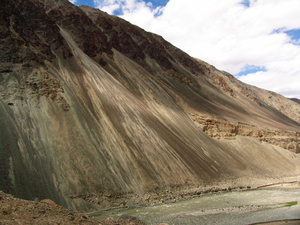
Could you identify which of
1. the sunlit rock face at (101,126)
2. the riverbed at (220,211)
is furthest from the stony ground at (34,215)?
the sunlit rock face at (101,126)

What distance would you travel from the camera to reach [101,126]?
17172mm

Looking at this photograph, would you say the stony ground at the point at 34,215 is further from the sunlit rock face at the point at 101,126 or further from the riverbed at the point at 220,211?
the sunlit rock face at the point at 101,126

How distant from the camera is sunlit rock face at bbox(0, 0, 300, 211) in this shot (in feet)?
41.5

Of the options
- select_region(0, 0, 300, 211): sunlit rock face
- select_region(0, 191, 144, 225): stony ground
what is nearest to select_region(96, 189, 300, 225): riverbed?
select_region(0, 0, 300, 211): sunlit rock face

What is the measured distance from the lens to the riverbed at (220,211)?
34.6ft

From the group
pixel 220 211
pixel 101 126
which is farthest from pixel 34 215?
pixel 101 126

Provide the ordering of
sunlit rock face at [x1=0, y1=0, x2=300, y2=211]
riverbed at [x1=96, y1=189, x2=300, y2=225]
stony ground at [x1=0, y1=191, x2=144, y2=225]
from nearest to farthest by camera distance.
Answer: stony ground at [x1=0, y1=191, x2=144, y2=225]
riverbed at [x1=96, y1=189, x2=300, y2=225]
sunlit rock face at [x1=0, y1=0, x2=300, y2=211]

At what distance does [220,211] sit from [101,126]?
1086cm

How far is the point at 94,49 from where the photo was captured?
29.3 m

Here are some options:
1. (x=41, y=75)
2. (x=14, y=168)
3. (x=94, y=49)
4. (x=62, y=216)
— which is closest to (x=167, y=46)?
(x=94, y=49)

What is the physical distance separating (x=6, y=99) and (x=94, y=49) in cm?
1672

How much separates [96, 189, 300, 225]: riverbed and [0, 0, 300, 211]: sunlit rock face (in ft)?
5.44

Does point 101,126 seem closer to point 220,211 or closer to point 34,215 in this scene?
point 220,211

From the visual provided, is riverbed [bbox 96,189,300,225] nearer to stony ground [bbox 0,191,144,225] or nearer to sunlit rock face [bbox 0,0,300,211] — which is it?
sunlit rock face [bbox 0,0,300,211]
